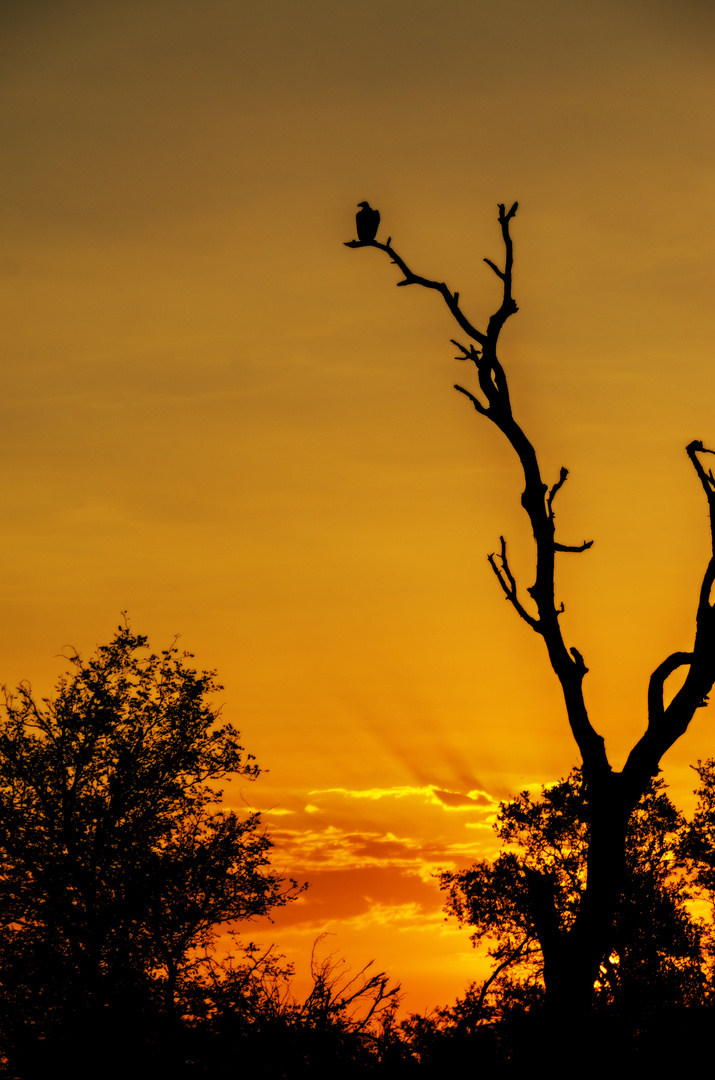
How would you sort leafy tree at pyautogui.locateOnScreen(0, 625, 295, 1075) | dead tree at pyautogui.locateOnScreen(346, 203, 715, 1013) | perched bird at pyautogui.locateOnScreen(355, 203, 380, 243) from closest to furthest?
dead tree at pyautogui.locateOnScreen(346, 203, 715, 1013), perched bird at pyautogui.locateOnScreen(355, 203, 380, 243), leafy tree at pyautogui.locateOnScreen(0, 625, 295, 1075)

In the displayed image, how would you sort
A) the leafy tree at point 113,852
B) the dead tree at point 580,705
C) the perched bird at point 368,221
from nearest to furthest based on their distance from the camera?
1. the dead tree at point 580,705
2. the perched bird at point 368,221
3. the leafy tree at point 113,852

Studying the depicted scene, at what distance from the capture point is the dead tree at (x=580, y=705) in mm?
11492

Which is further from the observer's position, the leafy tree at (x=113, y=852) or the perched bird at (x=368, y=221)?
the leafy tree at (x=113, y=852)

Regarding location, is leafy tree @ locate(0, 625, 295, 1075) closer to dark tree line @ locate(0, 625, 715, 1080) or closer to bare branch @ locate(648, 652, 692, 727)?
dark tree line @ locate(0, 625, 715, 1080)

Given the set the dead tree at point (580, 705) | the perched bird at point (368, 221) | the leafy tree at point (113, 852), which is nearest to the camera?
the dead tree at point (580, 705)

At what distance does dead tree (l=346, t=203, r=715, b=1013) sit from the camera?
11492 mm

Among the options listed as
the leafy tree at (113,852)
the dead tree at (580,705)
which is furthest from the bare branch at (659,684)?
the leafy tree at (113,852)

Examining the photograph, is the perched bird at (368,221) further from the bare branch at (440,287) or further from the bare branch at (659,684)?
the bare branch at (659,684)

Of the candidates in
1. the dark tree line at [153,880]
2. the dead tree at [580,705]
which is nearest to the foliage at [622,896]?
the dark tree line at [153,880]

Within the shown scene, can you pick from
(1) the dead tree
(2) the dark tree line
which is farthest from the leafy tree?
(1) the dead tree

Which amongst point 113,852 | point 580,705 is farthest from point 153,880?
point 580,705

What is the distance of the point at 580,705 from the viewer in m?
12.3

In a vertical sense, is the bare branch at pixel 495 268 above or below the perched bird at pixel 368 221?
below

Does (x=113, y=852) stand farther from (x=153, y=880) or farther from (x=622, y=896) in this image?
(x=622, y=896)
